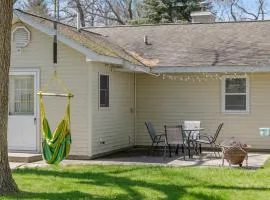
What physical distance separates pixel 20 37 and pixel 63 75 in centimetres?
157

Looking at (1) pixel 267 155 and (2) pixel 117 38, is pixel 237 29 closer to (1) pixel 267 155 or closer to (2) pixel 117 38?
(2) pixel 117 38

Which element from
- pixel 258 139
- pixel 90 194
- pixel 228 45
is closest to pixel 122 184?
pixel 90 194

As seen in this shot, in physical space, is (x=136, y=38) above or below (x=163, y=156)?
above

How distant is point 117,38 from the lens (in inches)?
746

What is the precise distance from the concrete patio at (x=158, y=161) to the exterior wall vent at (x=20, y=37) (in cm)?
318

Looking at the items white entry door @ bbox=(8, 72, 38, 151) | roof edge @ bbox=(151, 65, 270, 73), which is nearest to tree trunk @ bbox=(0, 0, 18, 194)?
white entry door @ bbox=(8, 72, 38, 151)

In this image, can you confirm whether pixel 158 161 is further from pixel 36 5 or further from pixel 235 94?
pixel 36 5

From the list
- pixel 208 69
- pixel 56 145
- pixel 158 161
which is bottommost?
pixel 158 161

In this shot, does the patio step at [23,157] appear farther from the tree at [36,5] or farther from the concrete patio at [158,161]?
the tree at [36,5]

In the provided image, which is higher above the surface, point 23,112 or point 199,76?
point 199,76

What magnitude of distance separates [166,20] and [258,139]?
15.5m

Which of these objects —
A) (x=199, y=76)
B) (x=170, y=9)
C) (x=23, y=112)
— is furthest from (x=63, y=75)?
(x=170, y=9)

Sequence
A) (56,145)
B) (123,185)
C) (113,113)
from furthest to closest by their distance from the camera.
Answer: (113,113) < (56,145) < (123,185)

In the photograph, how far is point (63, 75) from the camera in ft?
44.2
